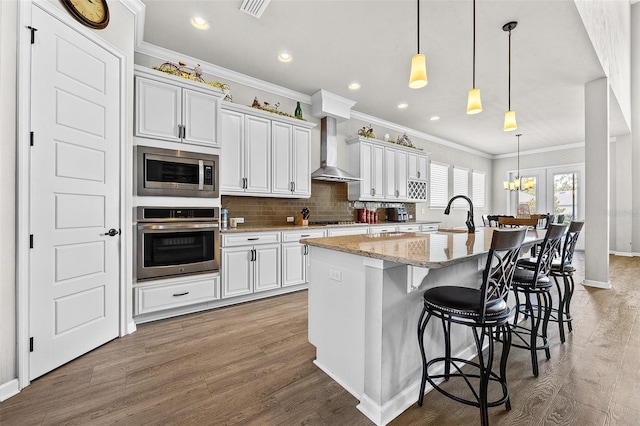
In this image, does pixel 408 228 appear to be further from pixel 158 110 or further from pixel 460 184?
pixel 158 110

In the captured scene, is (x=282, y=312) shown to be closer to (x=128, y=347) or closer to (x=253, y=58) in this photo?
(x=128, y=347)

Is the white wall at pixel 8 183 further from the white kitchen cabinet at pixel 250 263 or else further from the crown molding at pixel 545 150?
the crown molding at pixel 545 150

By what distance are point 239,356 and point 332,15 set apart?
315cm

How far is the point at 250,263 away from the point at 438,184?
5.50 metres

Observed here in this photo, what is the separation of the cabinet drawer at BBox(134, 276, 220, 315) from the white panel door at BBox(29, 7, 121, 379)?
29cm

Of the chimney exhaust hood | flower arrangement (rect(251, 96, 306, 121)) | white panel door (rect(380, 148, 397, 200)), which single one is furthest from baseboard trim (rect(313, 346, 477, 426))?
white panel door (rect(380, 148, 397, 200))

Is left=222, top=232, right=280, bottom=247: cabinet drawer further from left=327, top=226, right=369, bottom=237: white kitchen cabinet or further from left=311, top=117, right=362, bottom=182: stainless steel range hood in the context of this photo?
left=311, top=117, right=362, bottom=182: stainless steel range hood

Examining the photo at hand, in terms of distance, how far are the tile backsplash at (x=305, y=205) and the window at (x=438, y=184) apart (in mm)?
1847

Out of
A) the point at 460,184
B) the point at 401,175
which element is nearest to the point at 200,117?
the point at 401,175

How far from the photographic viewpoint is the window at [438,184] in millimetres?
6988

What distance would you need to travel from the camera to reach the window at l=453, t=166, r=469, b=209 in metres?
7.68

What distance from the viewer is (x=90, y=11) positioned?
7.32ft

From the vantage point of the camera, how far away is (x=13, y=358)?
1.76 m

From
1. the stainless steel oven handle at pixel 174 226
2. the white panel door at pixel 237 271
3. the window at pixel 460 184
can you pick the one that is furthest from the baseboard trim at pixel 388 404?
the window at pixel 460 184
